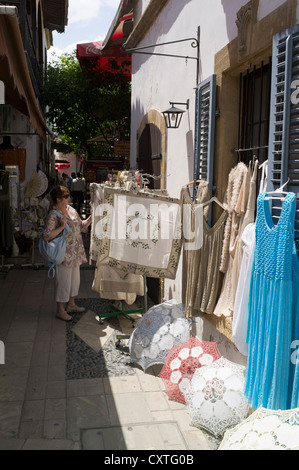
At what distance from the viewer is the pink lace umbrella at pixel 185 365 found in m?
4.45

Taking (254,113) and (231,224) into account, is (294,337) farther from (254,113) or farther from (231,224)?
(254,113)

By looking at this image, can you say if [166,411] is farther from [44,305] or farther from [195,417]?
[44,305]

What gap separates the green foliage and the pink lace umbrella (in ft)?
42.6

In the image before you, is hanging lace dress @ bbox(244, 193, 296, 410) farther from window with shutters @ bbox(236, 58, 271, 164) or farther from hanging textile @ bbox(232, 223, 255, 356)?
window with shutters @ bbox(236, 58, 271, 164)

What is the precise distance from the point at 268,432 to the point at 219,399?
111cm

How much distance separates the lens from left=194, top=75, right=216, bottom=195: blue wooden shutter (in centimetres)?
475

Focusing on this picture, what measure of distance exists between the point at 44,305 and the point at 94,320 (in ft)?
3.84

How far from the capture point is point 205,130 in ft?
16.4

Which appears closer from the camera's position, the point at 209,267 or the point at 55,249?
the point at 209,267

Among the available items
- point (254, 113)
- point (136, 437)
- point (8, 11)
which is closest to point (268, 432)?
point (136, 437)

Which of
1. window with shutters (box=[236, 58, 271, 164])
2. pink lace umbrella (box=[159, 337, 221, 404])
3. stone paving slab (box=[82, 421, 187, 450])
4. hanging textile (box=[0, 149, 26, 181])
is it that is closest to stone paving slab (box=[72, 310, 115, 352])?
pink lace umbrella (box=[159, 337, 221, 404])

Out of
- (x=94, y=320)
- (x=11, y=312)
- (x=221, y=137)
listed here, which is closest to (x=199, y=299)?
(x=221, y=137)

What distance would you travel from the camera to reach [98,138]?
18.0 meters
